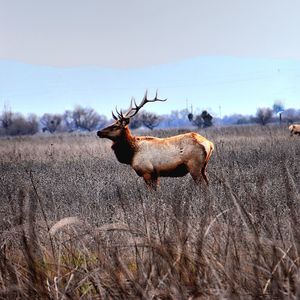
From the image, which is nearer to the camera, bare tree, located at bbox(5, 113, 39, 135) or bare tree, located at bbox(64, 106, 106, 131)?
bare tree, located at bbox(5, 113, 39, 135)

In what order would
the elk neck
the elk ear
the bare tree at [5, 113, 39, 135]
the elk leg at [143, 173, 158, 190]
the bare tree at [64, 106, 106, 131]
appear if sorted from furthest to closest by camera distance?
the bare tree at [64, 106, 106, 131] → the bare tree at [5, 113, 39, 135] → the elk ear → the elk neck → the elk leg at [143, 173, 158, 190]

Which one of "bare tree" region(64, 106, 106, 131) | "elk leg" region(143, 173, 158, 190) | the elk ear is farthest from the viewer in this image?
"bare tree" region(64, 106, 106, 131)

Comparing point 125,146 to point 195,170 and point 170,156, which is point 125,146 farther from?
point 195,170

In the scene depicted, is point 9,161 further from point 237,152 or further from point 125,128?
point 125,128

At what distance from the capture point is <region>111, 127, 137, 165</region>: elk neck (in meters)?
9.72

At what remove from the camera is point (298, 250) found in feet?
9.13

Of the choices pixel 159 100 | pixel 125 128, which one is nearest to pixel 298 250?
pixel 125 128

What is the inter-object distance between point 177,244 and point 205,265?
9.9 inches

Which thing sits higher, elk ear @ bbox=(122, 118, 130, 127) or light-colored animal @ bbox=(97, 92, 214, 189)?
elk ear @ bbox=(122, 118, 130, 127)

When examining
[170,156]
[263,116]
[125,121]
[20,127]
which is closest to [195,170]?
[170,156]

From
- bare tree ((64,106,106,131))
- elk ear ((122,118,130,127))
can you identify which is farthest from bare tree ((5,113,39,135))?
elk ear ((122,118,130,127))

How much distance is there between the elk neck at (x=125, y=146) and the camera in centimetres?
972

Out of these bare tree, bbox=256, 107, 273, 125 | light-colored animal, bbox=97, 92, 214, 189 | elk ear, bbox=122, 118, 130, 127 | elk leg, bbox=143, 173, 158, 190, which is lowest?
bare tree, bbox=256, 107, 273, 125

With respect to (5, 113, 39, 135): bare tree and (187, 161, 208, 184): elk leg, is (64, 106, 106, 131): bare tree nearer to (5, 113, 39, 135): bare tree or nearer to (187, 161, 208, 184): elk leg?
(5, 113, 39, 135): bare tree
